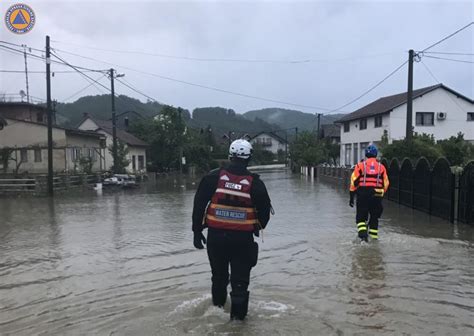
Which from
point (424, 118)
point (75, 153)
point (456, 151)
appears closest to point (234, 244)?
point (456, 151)

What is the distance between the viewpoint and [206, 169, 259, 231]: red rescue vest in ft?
14.9

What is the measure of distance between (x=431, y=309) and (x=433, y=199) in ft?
27.7

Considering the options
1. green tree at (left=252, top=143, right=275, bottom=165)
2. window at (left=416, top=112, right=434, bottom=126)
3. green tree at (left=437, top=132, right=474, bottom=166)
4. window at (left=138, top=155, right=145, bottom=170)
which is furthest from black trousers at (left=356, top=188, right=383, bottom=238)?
green tree at (left=252, top=143, right=275, bottom=165)

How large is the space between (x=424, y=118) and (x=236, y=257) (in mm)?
37249

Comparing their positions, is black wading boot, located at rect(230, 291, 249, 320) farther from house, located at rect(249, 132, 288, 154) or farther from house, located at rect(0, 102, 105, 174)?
house, located at rect(249, 132, 288, 154)

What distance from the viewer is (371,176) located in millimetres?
8367

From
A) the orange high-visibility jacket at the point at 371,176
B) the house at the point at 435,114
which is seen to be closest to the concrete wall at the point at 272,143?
the house at the point at 435,114

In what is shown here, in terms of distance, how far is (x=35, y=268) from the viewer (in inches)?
279

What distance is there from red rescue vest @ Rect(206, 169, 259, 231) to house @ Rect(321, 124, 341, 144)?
61.5 meters

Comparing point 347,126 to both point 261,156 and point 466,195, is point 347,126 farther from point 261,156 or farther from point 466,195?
point 261,156

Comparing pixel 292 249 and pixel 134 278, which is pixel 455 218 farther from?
pixel 134 278

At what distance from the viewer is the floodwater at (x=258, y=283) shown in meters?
4.54

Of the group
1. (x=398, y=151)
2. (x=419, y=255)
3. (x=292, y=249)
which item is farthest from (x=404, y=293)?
(x=398, y=151)

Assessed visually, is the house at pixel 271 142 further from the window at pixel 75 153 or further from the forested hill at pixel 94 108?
the window at pixel 75 153
